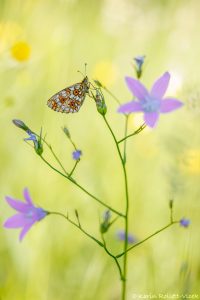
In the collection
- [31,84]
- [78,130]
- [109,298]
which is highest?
[31,84]

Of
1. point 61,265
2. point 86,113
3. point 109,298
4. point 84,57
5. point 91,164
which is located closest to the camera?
point 109,298

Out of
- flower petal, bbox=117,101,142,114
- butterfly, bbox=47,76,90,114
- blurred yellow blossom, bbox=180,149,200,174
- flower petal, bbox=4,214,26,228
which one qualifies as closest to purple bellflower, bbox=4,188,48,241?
flower petal, bbox=4,214,26,228

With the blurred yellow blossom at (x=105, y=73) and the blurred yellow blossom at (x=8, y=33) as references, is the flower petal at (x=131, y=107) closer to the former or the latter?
the blurred yellow blossom at (x=8, y=33)

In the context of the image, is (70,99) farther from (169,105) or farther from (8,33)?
(8,33)

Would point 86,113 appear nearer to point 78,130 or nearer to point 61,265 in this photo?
point 78,130

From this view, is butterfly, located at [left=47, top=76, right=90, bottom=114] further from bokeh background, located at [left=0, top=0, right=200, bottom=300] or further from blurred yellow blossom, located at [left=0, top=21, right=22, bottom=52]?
blurred yellow blossom, located at [left=0, top=21, right=22, bottom=52]

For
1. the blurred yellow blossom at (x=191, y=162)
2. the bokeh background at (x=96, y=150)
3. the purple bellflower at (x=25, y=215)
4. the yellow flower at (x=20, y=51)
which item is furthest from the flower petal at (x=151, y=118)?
the yellow flower at (x=20, y=51)

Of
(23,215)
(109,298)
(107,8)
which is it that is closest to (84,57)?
(107,8)
